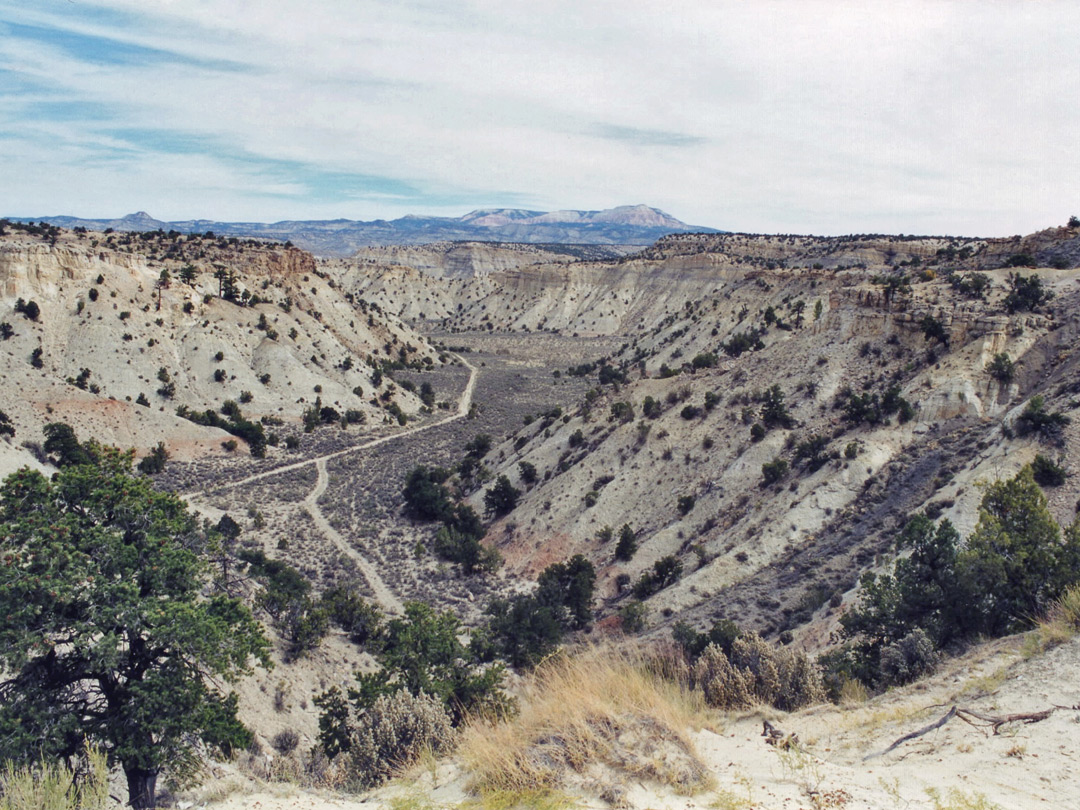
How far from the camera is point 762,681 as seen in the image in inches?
399

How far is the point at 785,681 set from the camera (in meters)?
10.0

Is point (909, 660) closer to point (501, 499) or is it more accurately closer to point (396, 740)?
point (396, 740)

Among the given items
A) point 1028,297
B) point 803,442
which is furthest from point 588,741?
point 1028,297

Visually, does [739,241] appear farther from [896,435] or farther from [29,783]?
[29,783]

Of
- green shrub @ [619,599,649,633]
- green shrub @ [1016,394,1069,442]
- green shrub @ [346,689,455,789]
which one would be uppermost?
green shrub @ [1016,394,1069,442]

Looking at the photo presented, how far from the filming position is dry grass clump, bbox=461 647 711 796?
7152 mm

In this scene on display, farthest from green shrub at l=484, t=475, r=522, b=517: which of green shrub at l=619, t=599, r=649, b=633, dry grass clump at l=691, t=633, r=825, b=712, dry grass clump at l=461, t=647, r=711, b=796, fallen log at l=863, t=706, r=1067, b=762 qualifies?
fallen log at l=863, t=706, r=1067, b=762

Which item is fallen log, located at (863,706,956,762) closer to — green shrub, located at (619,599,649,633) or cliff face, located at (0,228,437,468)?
green shrub, located at (619,599,649,633)

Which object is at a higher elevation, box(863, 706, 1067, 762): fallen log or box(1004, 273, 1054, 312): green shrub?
box(1004, 273, 1054, 312): green shrub

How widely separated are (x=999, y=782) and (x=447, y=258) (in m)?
188

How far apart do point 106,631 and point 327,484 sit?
3095 cm

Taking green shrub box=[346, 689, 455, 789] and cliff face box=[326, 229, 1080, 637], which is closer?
green shrub box=[346, 689, 455, 789]

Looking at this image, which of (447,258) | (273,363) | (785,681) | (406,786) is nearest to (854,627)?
(785,681)

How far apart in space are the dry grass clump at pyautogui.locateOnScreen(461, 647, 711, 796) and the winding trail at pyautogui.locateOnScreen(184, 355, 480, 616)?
16915 millimetres
